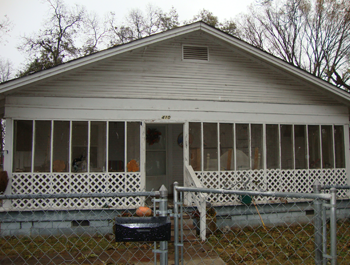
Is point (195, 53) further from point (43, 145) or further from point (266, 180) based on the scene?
point (43, 145)

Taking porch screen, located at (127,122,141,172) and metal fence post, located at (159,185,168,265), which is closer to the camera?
metal fence post, located at (159,185,168,265)

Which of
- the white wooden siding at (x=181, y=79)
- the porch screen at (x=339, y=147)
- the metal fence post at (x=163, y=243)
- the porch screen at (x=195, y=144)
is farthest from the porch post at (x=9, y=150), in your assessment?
the porch screen at (x=339, y=147)

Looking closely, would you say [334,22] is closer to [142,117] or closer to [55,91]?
[142,117]

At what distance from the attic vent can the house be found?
31mm

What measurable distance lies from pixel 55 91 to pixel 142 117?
2550mm

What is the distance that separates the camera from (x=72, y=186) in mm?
8555

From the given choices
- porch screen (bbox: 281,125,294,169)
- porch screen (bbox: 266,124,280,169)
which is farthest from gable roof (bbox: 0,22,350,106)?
porch screen (bbox: 266,124,280,169)

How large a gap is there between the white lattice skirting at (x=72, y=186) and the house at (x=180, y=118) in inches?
1.1

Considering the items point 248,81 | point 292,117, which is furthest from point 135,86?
point 292,117

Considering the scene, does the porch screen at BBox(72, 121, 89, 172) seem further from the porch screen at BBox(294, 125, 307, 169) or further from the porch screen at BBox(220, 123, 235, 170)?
the porch screen at BBox(294, 125, 307, 169)

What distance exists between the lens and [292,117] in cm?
1014

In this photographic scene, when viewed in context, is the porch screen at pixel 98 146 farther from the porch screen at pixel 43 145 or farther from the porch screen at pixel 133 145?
the porch screen at pixel 43 145

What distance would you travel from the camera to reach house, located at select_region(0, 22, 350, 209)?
338 inches

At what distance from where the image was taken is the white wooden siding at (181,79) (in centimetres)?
896
